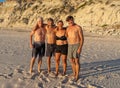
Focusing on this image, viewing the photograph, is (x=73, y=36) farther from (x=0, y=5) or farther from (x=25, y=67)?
(x=0, y=5)

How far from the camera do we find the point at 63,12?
44844mm

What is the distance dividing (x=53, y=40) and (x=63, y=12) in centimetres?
3655

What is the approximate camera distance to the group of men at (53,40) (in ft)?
26.6

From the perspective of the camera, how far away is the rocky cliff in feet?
120

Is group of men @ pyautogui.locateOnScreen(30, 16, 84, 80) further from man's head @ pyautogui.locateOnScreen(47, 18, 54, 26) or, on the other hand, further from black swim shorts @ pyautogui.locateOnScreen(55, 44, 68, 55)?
black swim shorts @ pyautogui.locateOnScreen(55, 44, 68, 55)

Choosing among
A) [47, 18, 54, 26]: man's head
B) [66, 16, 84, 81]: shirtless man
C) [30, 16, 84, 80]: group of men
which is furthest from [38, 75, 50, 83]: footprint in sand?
[47, 18, 54, 26]: man's head

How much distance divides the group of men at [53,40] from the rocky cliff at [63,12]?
76.3 feet

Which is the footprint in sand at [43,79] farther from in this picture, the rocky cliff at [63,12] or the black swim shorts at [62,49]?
the rocky cliff at [63,12]

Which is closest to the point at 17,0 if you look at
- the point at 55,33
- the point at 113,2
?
the point at 113,2

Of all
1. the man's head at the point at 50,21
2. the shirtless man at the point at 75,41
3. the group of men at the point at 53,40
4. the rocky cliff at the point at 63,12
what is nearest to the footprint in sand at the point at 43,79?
the group of men at the point at 53,40

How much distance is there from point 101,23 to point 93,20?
4.80 ft

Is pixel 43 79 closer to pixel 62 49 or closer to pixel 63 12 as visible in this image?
pixel 62 49

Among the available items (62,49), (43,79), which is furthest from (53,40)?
(43,79)

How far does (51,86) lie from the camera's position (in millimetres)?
7523
